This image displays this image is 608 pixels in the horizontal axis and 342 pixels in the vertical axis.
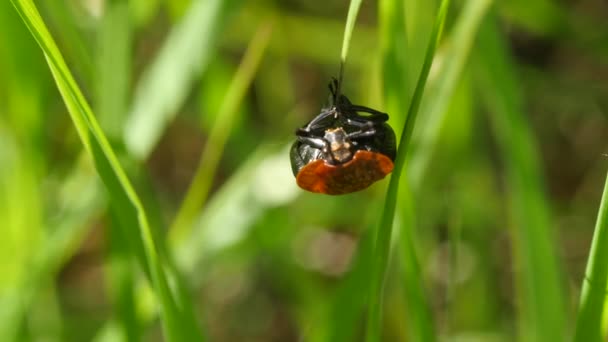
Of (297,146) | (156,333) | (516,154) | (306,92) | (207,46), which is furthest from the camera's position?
(306,92)

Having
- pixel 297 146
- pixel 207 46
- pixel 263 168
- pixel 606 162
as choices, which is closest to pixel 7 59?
pixel 207 46

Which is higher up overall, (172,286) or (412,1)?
(412,1)

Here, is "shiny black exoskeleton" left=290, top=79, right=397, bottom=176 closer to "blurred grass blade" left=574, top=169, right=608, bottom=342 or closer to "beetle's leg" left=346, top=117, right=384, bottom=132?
"beetle's leg" left=346, top=117, right=384, bottom=132

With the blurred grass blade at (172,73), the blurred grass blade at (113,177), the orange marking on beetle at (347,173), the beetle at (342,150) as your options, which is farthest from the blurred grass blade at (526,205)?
the blurred grass blade at (113,177)

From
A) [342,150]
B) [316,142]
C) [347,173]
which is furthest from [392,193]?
[316,142]

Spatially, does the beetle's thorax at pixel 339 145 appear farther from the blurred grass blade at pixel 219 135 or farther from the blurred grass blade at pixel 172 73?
the blurred grass blade at pixel 172 73

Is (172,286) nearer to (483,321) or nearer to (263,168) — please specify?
(263,168)

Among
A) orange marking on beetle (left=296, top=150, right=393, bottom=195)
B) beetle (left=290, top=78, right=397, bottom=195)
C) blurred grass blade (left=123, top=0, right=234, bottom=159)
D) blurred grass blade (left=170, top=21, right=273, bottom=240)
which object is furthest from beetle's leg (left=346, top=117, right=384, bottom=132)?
blurred grass blade (left=123, top=0, right=234, bottom=159)
